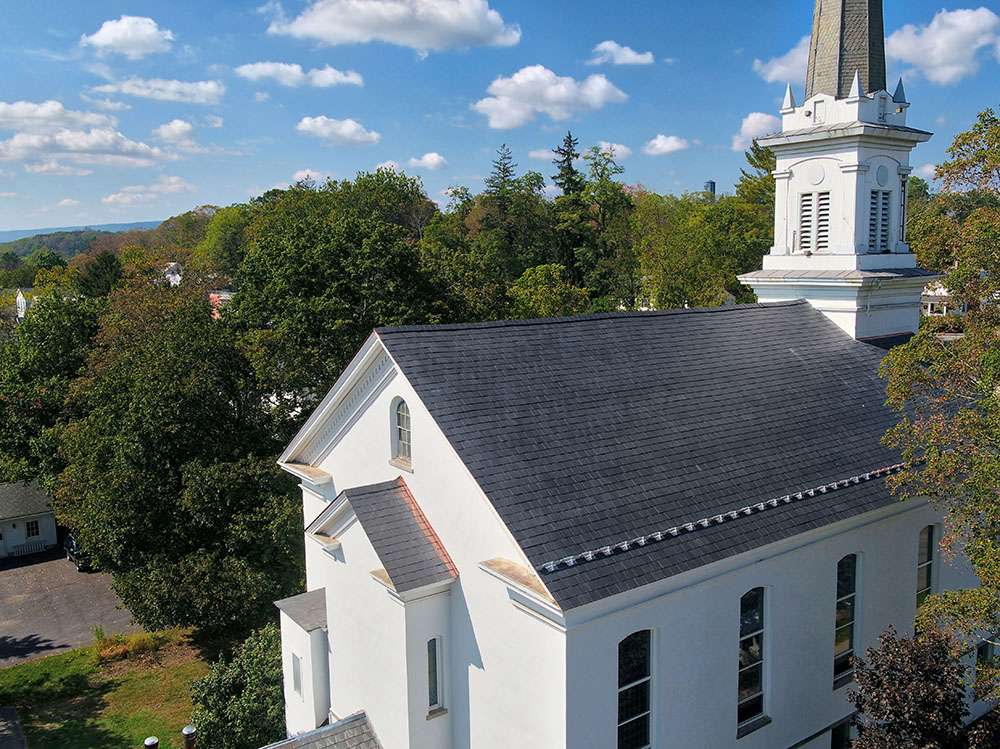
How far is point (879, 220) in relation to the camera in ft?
75.0

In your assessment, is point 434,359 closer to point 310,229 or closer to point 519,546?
point 519,546

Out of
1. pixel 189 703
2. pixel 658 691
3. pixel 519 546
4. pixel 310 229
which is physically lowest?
pixel 189 703

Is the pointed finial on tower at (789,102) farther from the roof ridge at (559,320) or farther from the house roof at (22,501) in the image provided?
the house roof at (22,501)

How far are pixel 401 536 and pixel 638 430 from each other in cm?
467

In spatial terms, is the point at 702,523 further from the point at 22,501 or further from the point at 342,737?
the point at 22,501

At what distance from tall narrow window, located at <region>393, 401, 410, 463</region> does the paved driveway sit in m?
20.3

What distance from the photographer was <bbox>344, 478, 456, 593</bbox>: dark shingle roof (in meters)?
12.9

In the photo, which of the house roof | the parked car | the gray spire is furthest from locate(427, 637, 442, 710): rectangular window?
the house roof

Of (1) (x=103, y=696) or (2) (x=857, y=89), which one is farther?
(1) (x=103, y=696)

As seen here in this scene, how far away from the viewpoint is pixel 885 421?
17906 mm

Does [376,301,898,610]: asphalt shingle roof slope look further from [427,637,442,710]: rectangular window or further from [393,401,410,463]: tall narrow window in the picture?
[427,637,442,710]: rectangular window

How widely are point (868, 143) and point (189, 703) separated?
25.8 meters

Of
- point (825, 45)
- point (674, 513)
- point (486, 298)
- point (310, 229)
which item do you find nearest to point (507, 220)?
point (486, 298)

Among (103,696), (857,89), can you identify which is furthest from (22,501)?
(857,89)
